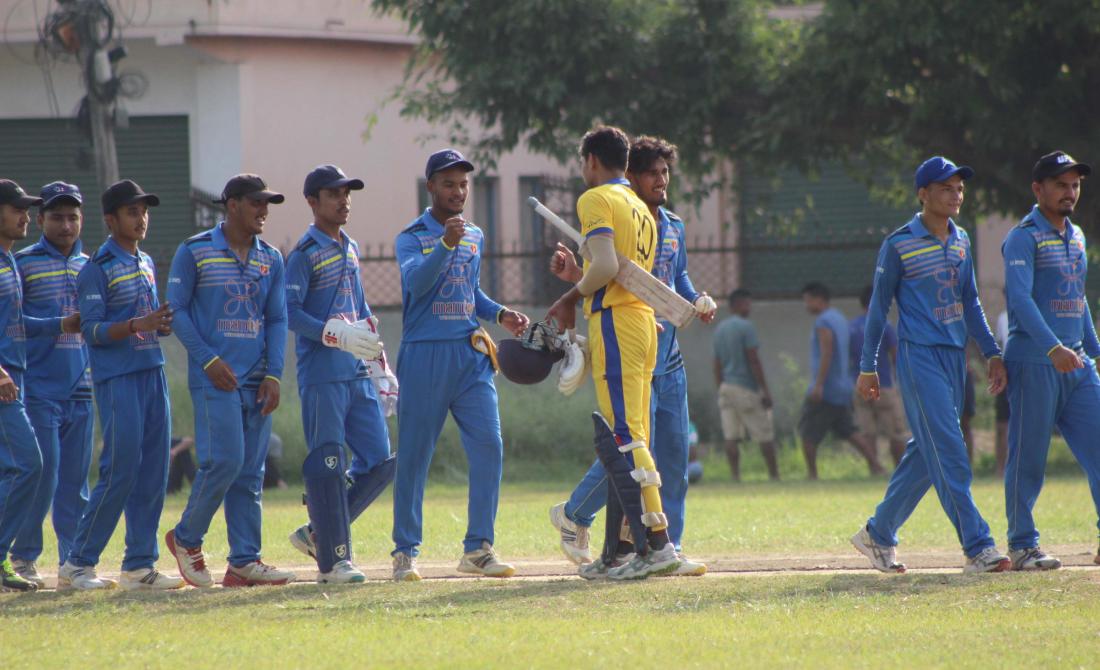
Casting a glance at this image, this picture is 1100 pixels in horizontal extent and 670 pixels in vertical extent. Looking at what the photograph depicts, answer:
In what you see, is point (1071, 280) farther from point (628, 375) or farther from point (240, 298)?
point (240, 298)

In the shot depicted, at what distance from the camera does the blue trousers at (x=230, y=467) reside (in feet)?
26.9

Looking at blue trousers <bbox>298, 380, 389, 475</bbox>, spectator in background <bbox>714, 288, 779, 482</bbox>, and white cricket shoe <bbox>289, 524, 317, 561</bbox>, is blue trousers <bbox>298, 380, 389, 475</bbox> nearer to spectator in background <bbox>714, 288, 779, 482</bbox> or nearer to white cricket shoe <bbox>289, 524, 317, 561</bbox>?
white cricket shoe <bbox>289, 524, 317, 561</bbox>

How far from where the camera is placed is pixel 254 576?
8.44 m

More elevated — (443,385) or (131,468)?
(443,385)

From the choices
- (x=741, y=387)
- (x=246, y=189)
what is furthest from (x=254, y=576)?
(x=741, y=387)

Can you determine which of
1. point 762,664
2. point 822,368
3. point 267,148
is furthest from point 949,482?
point 267,148

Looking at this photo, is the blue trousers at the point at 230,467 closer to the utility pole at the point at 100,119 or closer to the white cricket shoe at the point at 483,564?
the white cricket shoe at the point at 483,564

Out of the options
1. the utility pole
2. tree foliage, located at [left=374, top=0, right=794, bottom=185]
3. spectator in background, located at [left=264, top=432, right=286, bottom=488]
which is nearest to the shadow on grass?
spectator in background, located at [left=264, top=432, right=286, bottom=488]

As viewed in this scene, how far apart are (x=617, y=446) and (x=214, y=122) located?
16995 millimetres

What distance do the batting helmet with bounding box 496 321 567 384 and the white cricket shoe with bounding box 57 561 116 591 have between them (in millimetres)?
2420

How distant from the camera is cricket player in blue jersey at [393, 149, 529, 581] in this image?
27.7 ft

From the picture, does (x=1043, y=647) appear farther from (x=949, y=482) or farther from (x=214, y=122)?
(x=214, y=122)

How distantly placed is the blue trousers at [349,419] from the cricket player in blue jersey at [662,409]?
3.53 ft

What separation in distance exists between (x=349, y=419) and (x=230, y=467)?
77 centimetres
